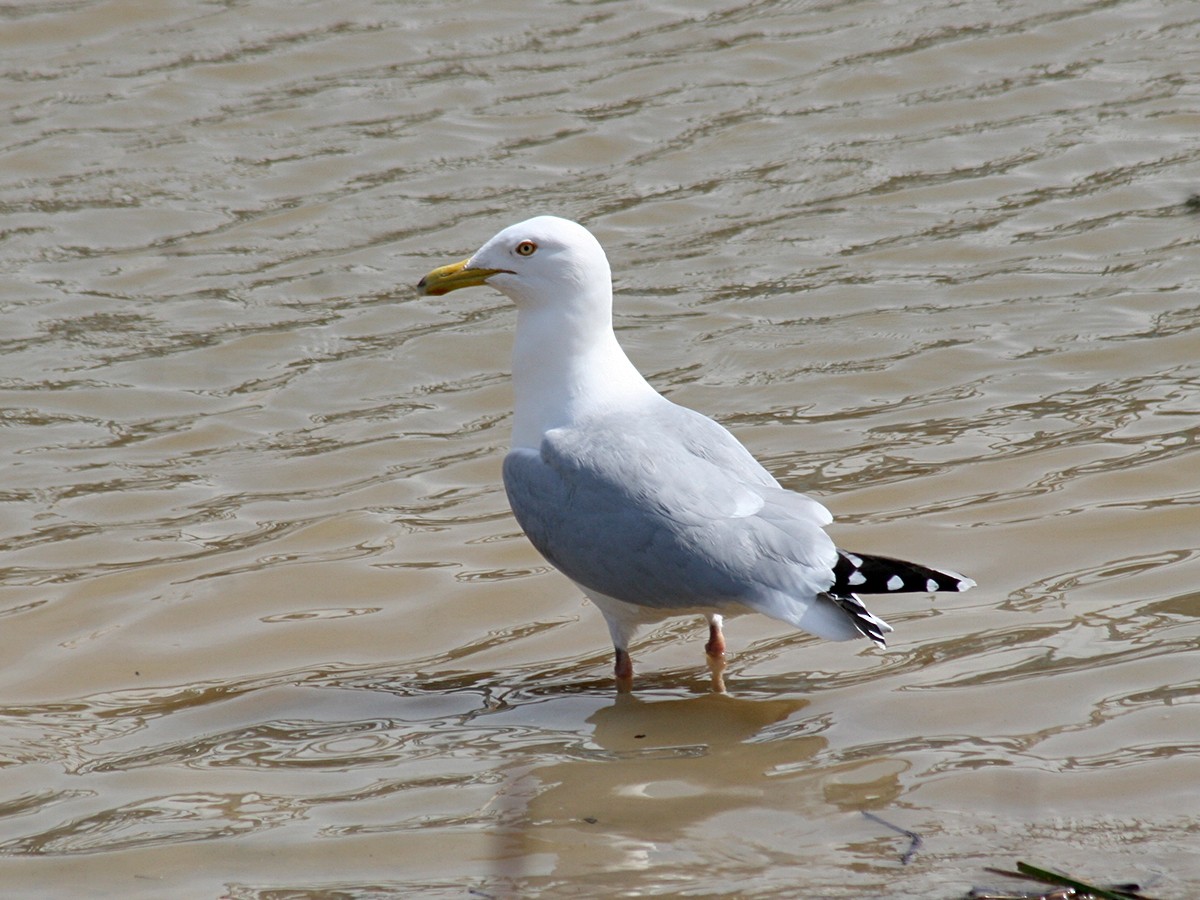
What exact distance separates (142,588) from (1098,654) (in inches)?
122

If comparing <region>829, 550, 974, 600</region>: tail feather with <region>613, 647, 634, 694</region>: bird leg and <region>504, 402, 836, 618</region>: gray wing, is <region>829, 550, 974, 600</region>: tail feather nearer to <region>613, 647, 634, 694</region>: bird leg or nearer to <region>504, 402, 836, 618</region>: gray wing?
<region>504, 402, 836, 618</region>: gray wing

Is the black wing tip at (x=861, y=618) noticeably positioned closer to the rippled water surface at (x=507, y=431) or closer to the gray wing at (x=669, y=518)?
the gray wing at (x=669, y=518)

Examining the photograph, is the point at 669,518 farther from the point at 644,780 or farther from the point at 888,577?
the point at 644,780

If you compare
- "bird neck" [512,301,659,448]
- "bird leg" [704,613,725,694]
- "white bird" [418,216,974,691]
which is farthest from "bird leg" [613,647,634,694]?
"bird neck" [512,301,659,448]

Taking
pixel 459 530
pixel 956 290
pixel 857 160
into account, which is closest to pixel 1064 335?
pixel 956 290

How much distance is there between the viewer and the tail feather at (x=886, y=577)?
4.40 metres

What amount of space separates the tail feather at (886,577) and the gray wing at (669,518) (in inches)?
1.5

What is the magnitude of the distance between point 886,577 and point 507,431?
285cm

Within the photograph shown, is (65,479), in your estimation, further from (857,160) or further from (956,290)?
(857,160)

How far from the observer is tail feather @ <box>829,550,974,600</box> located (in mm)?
4402

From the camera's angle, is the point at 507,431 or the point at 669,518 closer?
the point at 669,518

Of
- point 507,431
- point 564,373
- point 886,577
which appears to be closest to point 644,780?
point 886,577

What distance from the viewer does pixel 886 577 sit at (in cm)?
446

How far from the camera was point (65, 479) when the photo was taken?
6.73 meters
